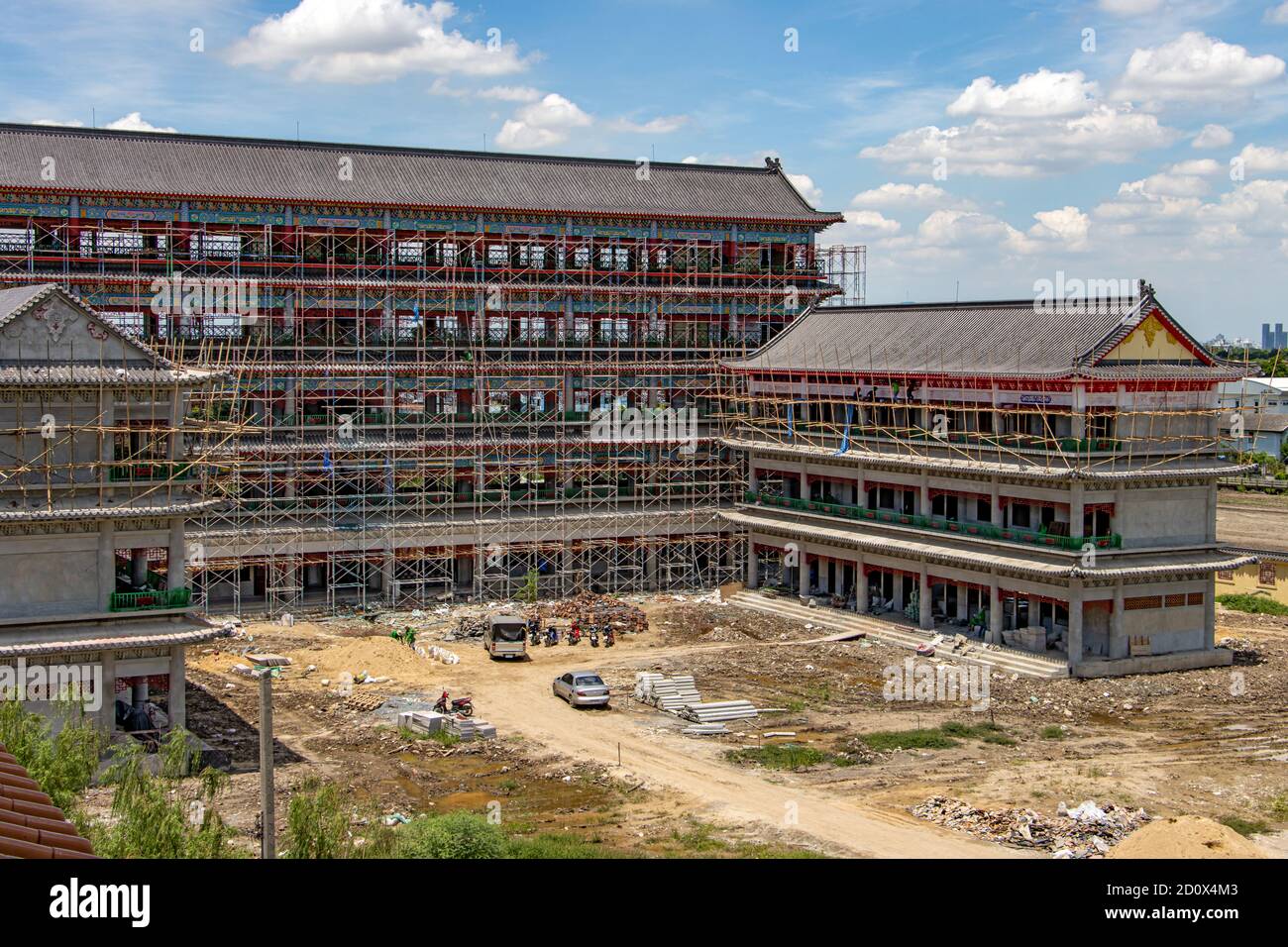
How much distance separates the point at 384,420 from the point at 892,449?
21121 millimetres

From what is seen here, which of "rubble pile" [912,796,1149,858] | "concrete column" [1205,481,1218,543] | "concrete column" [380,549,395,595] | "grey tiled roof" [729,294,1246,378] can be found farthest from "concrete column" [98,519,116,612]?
"concrete column" [1205,481,1218,543]

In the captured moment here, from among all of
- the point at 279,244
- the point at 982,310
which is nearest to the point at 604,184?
the point at 279,244

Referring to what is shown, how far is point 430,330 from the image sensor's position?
58.9 meters

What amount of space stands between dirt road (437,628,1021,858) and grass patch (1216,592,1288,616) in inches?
979

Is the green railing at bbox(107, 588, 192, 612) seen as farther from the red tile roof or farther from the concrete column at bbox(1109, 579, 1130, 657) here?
the concrete column at bbox(1109, 579, 1130, 657)

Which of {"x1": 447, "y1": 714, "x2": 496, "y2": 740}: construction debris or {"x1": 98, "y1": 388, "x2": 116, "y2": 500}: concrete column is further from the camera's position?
{"x1": 447, "y1": 714, "x2": 496, "y2": 740}: construction debris

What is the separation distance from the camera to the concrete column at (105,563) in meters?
33.8

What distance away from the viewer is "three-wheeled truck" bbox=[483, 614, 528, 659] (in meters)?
47.4

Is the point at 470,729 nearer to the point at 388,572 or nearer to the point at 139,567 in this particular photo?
the point at 139,567

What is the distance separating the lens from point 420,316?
191 feet

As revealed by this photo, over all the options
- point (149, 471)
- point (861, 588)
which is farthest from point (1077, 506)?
point (149, 471)

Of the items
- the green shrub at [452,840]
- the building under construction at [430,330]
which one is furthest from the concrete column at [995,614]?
the green shrub at [452,840]

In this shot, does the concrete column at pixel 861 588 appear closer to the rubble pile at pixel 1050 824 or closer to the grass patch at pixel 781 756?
the grass patch at pixel 781 756

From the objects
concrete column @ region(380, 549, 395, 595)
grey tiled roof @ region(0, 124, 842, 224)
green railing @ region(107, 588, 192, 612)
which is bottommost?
concrete column @ region(380, 549, 395, 595)
